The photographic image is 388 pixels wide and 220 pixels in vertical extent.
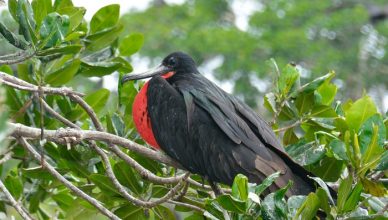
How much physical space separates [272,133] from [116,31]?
0.95 metres

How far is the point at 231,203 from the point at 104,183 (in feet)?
2.88

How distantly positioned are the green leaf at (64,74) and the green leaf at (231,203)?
1379 mm

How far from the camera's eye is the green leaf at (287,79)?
4254 mm

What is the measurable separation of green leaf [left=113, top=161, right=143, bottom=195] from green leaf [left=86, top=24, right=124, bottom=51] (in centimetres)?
73

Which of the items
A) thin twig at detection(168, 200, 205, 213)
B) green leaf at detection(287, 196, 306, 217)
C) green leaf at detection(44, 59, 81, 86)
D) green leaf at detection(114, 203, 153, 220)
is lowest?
green leaf at detection(114, 203, 153, 220)

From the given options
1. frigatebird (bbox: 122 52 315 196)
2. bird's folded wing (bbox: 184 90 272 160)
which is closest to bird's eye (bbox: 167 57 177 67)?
frigatebird (bbox: 122 52 315 196)

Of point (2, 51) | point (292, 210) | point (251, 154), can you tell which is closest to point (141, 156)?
point (251, 154)

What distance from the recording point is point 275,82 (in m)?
4.36

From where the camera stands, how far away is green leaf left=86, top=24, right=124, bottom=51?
4.49 m

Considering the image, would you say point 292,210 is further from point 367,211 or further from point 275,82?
point 275,82

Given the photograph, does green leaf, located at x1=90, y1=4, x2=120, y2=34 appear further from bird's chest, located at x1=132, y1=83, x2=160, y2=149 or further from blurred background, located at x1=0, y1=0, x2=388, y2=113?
blurred background, located at x1=0, y1=0, x2=388, y2=113

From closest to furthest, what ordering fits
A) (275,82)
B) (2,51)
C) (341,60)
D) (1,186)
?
(1,186) → (275,82) → (2,51) → (341,60)

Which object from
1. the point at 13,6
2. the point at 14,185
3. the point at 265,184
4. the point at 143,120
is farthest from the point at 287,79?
the point at 14,185

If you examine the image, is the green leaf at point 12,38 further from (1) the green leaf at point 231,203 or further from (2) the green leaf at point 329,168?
(2) the green leaf at point 329,168
